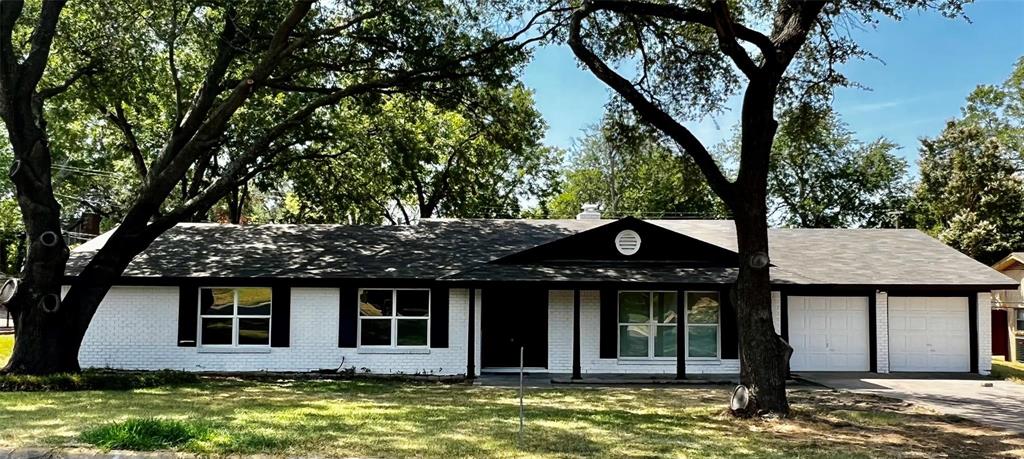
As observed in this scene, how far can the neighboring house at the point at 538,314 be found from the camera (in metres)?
17.1

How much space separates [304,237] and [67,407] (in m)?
9.88

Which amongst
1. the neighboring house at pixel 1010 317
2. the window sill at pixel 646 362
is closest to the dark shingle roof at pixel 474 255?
the window sill at pixel 646 362

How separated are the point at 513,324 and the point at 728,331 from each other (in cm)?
539

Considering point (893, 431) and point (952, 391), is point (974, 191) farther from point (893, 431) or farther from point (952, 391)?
point (893, 431)

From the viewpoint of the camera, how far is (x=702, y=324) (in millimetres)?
17547

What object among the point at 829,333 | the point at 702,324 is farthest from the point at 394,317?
the point at 829,333

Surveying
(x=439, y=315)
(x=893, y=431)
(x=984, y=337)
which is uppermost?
(x=439, y=315)

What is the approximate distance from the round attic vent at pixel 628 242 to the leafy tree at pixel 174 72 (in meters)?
4.69

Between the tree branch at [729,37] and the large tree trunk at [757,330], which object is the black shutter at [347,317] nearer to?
the large tree trunk at [757,330]

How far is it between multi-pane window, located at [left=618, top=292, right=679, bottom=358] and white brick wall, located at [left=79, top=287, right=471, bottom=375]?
400 centimetres

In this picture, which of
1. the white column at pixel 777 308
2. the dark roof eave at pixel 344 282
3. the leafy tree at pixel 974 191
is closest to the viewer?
the dark roof eave at pixel 344 282

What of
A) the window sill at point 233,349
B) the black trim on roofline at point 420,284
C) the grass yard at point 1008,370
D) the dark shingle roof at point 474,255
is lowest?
the grass yard at point 1008,370

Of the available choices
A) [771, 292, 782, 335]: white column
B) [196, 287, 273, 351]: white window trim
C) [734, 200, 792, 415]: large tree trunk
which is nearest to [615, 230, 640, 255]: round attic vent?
[771, 292, 782, 335]: white column

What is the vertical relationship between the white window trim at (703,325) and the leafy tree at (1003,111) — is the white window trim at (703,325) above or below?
below
